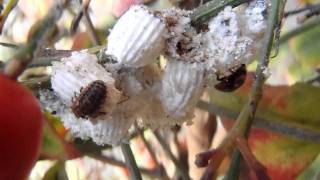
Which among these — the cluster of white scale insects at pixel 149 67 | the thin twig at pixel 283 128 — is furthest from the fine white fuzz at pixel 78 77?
the thin twig at pixel 283 128

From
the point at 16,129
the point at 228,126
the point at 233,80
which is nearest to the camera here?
the point at 16,129

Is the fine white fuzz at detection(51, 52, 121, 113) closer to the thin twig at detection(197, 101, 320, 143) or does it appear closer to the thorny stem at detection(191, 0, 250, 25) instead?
the thorny stem at detection(191, 0, 250, 25)

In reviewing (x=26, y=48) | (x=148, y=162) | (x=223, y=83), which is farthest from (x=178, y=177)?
(x=26, y=48)

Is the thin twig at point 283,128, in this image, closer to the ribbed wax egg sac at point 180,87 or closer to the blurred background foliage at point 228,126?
the blurred background foliage at point 228,126

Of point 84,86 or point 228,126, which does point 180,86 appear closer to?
point 84,86

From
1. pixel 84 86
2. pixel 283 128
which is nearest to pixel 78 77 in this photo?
pixel 84 86
